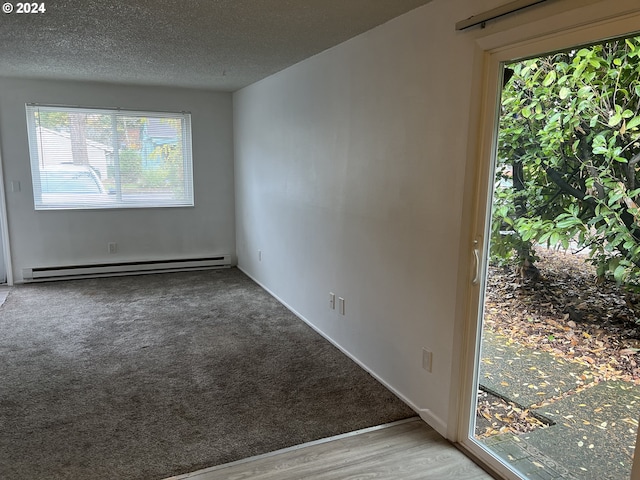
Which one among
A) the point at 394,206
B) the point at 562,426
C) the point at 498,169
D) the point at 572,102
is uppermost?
the point at 572,102

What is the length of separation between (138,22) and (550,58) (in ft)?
7.44

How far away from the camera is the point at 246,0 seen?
2.32 m

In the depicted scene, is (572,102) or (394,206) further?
(394,206)

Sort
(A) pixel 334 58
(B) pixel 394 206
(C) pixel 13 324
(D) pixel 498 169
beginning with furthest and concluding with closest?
1. (C) pixel 13 324
2. (A) pixel 334 58
3. (B) pixel 394 206
4. (D) pixel 498 169

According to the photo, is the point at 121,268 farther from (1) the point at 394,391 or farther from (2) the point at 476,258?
(2) the point at 476,258

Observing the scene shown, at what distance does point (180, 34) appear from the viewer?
9.75ft

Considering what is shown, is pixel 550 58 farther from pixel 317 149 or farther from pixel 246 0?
pixel 317 149

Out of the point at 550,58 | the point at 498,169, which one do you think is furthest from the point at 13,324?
the point at 550,58

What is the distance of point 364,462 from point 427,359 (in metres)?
0.64

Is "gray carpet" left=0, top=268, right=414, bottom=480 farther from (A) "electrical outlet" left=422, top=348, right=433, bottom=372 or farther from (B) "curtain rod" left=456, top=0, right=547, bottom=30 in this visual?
(B) "curtain rod" left=456, top=0, right=547, bottom=30

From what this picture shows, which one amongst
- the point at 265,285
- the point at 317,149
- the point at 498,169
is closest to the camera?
the point at 498,169

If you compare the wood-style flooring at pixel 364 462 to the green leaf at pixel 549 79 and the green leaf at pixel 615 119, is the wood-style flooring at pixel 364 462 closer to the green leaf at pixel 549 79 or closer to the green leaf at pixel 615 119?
the green leaf at pixel 615 119

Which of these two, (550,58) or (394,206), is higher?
(550,58)

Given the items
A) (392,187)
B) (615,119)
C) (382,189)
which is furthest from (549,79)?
(382,189)
